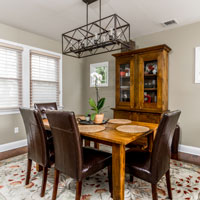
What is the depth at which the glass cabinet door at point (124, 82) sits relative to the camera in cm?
338

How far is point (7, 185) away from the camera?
75.2 inches

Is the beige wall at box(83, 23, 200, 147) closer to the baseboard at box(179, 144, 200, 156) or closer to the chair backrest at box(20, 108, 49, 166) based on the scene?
the baseboard at box(179, 144, 200, 156)

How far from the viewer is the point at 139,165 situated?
4.88 ft

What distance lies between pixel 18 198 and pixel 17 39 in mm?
3017

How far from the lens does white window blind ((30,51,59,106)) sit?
3.62m

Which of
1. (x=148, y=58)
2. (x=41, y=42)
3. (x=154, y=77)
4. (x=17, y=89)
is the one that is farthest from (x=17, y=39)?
(x=154, y=77)

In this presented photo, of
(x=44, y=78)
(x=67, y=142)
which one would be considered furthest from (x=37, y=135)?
(x=44, y=78)

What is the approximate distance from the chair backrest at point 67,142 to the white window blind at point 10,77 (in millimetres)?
2222

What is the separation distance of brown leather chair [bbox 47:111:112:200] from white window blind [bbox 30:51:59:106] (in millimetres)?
2395

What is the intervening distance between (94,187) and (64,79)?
3.03 m

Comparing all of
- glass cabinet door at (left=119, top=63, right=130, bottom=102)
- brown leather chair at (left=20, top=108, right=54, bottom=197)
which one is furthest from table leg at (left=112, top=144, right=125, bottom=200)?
glass cabinet door at (left=119, top=63, right=130, bottom=102)

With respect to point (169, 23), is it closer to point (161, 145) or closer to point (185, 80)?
point (185, 80)

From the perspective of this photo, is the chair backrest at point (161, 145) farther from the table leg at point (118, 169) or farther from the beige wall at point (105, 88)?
the beige wall at point (105, 88)

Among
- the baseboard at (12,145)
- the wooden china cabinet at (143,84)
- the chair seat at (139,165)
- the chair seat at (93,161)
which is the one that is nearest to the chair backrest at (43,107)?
the baseboard at (12,145)
